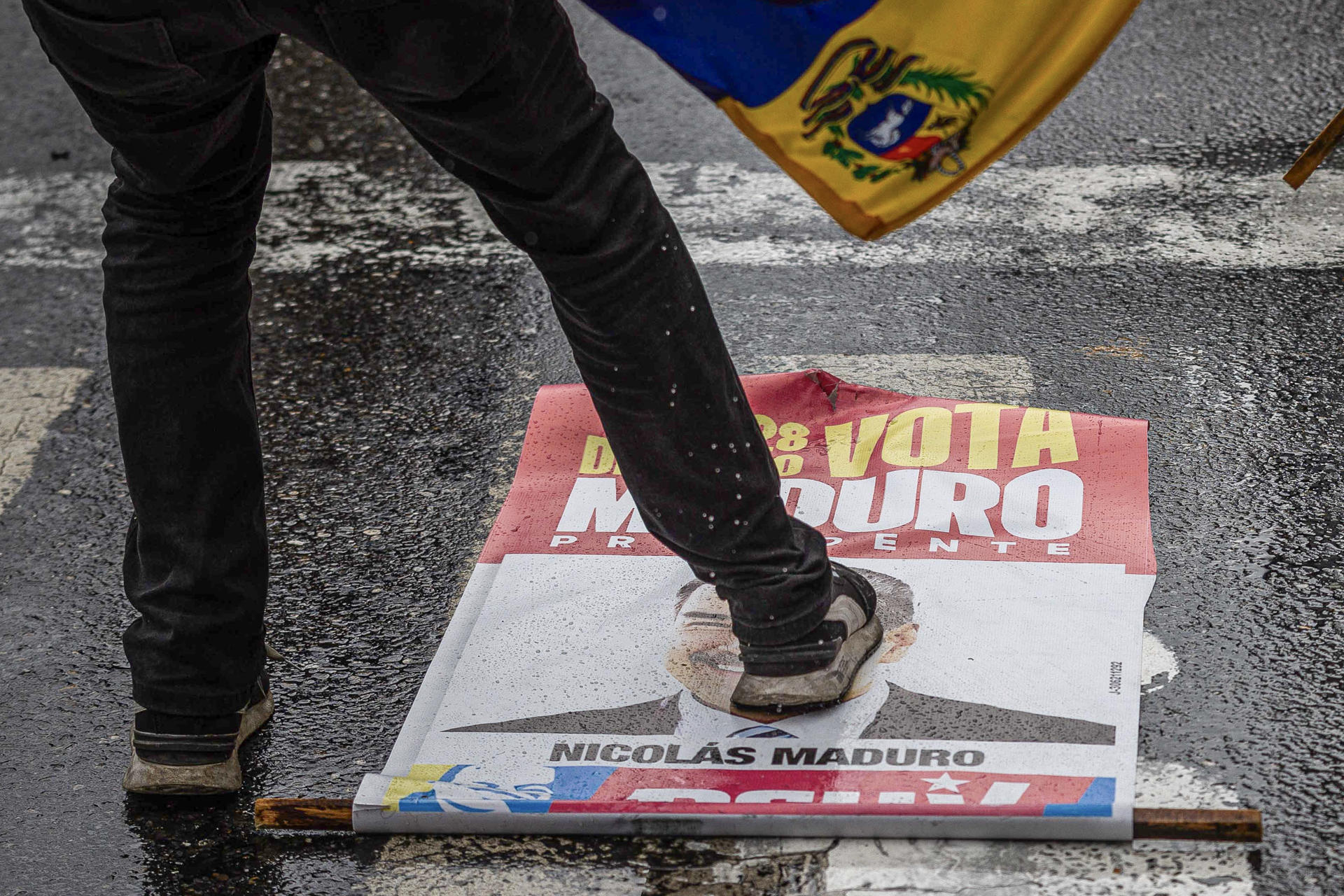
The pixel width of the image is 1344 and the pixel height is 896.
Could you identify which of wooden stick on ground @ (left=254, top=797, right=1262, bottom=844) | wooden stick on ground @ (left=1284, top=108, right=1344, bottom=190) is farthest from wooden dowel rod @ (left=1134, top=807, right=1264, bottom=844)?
wooden stick on ground @ (left=1284, top=108, right=1344, bottom=190)

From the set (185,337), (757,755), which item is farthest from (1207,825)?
(185,337)

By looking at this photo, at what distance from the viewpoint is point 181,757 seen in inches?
78.5

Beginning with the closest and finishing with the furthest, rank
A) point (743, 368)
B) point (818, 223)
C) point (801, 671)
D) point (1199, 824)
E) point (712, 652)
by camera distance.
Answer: point (1199, 824), point (801, 671), point (712, 652), point (743, 368), point (818, 223)

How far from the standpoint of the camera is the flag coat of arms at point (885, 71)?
5.66 ft

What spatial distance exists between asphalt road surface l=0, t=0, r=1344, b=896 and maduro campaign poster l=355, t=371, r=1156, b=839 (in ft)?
0.15

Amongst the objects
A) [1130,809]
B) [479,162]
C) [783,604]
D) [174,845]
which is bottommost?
[174,845]

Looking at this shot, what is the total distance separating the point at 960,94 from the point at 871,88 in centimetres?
10

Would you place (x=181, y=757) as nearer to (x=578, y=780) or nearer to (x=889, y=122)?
(x=578, y=780)

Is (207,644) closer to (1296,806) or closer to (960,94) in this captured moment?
(960,94)

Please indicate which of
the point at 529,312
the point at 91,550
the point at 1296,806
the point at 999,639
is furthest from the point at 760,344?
the point at 1296,806

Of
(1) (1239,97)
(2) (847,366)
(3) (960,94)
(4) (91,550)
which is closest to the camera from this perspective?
(3) (960,94)

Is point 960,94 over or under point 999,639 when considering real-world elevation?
over

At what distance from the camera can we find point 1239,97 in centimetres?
375

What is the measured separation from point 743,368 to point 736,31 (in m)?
1.21
